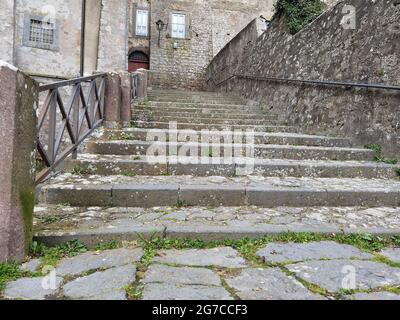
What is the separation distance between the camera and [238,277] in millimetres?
1969

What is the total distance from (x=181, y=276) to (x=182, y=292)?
7.3 inches

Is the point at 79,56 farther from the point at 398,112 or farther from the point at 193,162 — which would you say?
the point at 398,112

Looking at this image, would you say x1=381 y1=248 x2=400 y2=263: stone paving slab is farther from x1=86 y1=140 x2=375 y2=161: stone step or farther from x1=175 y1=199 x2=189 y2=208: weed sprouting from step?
x1=86 y1=140 x2=375 y2=161: stone step

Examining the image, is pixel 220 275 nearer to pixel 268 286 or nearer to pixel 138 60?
pixel 268 286

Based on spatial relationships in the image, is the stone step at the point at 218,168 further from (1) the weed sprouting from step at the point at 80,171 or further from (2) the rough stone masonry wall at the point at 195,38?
(2) the rough stone masonry wall at the point at 195,38

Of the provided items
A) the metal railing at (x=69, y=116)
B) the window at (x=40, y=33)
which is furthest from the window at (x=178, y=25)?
the metal railing at (x=69, y=116)

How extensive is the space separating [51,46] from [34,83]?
10575 mm

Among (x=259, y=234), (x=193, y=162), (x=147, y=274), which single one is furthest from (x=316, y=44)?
(x=147, y=274)

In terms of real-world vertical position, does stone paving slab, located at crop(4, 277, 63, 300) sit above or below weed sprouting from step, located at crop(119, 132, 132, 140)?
below

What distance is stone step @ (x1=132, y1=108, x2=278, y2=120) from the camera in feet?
21.3

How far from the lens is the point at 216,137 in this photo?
17.0ft

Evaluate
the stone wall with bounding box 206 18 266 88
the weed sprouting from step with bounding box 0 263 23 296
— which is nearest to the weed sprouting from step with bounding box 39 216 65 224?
the weed sprouting from step with bounding box 0 263 23 296

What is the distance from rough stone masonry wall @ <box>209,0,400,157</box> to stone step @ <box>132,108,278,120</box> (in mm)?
548

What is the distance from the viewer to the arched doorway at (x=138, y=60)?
18438mm
